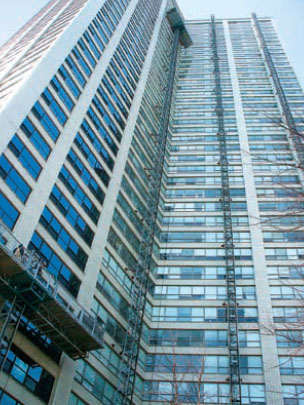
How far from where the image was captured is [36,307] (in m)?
27.4

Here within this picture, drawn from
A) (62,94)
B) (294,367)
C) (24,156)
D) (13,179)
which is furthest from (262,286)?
(62,94)

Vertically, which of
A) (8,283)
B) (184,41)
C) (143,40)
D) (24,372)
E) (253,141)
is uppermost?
(184,41)

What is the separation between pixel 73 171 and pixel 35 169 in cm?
494

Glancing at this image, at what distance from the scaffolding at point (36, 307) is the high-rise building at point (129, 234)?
12cm

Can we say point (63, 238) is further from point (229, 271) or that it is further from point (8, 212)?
point (229, 271)

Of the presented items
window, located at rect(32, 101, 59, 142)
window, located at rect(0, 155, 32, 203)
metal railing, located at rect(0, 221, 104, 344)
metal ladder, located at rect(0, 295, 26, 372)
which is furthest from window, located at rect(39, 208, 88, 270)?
metal ladder, located at rect(0, 295, 26, 372)

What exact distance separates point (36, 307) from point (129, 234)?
18885 mm

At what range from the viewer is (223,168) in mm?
59156

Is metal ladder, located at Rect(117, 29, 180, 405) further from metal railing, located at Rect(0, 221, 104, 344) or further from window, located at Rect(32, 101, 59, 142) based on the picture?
window, located at Rect(32, 101, 59, 142)

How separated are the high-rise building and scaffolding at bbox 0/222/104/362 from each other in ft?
0.39

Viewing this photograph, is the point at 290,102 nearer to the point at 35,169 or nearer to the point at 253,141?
the point at 253,141

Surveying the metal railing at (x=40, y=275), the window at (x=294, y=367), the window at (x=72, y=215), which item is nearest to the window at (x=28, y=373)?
the metal railing at (x=40, y=275)

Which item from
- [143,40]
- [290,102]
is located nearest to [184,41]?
[143,40]

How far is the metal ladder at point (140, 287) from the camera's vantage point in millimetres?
36341
